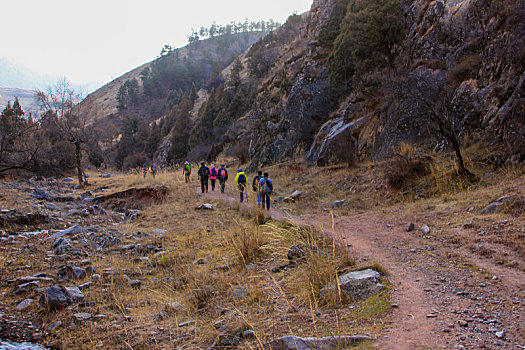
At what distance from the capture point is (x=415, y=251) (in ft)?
17.7

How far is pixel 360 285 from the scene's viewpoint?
13.2 ft

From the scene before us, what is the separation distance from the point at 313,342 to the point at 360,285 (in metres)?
1.40

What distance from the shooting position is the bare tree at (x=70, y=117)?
25.2 meters

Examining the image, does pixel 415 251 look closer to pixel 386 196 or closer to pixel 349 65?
pixel 386 196

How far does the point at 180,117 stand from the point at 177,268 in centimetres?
5217

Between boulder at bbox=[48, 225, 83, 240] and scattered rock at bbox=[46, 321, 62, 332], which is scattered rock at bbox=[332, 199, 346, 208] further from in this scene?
scattered rock at bbox=[46, 321, 62, 332]

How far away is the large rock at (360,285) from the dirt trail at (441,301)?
0.23 metres

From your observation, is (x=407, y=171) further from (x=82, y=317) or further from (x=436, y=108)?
(x=82, y=317)

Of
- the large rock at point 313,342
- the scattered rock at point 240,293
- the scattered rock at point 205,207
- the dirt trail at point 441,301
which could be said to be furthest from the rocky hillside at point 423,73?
the large rock at point 313,342

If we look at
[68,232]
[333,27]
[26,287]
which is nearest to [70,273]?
[26,287]

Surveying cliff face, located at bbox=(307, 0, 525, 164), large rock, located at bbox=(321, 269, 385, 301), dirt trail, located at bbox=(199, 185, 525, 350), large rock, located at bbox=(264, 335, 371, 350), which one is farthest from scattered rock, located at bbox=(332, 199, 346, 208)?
large rock, located at bbox=(264, 335, 371, 350)

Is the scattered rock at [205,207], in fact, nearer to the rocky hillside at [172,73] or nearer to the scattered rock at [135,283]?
the scattered rock at [135,283]

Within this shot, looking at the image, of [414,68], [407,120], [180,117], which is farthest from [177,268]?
[180,117]

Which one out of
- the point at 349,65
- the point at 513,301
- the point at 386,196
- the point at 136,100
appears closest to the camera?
the point at 513,301
